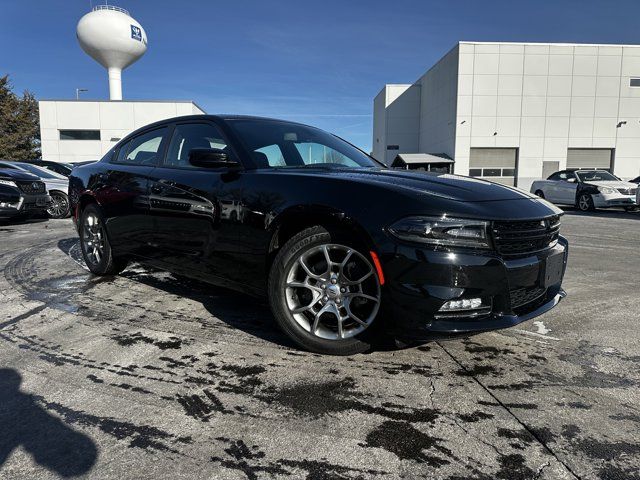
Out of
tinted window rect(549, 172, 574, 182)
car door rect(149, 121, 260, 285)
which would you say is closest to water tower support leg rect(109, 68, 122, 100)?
tinted window rect(549, 172, 574, 182)

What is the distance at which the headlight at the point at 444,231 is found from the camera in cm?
228

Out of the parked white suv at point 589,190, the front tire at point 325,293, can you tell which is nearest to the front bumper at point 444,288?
the front tire at point 325,293

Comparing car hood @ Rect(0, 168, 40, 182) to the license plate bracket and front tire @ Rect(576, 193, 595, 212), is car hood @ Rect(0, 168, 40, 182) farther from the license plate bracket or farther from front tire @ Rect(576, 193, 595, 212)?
front tire @ Rect(576, 193, 595, 212)

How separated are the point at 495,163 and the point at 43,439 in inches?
1285

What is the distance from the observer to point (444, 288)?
224 cm

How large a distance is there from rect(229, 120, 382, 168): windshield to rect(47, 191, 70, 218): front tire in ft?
31.1

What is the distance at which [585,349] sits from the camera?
292cm

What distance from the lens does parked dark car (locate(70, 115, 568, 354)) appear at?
2.29 metres

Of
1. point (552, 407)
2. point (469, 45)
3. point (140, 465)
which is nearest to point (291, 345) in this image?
point (140, 465)

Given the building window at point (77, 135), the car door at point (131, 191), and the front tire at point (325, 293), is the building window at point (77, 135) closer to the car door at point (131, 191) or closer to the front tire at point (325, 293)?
the car door at point (131, 191)

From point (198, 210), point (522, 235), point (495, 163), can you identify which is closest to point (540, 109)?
point (495, 163)

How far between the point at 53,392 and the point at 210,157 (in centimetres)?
164

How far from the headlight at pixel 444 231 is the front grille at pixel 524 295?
1.07ft

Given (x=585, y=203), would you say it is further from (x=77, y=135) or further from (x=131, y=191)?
(x=77, y=135)
